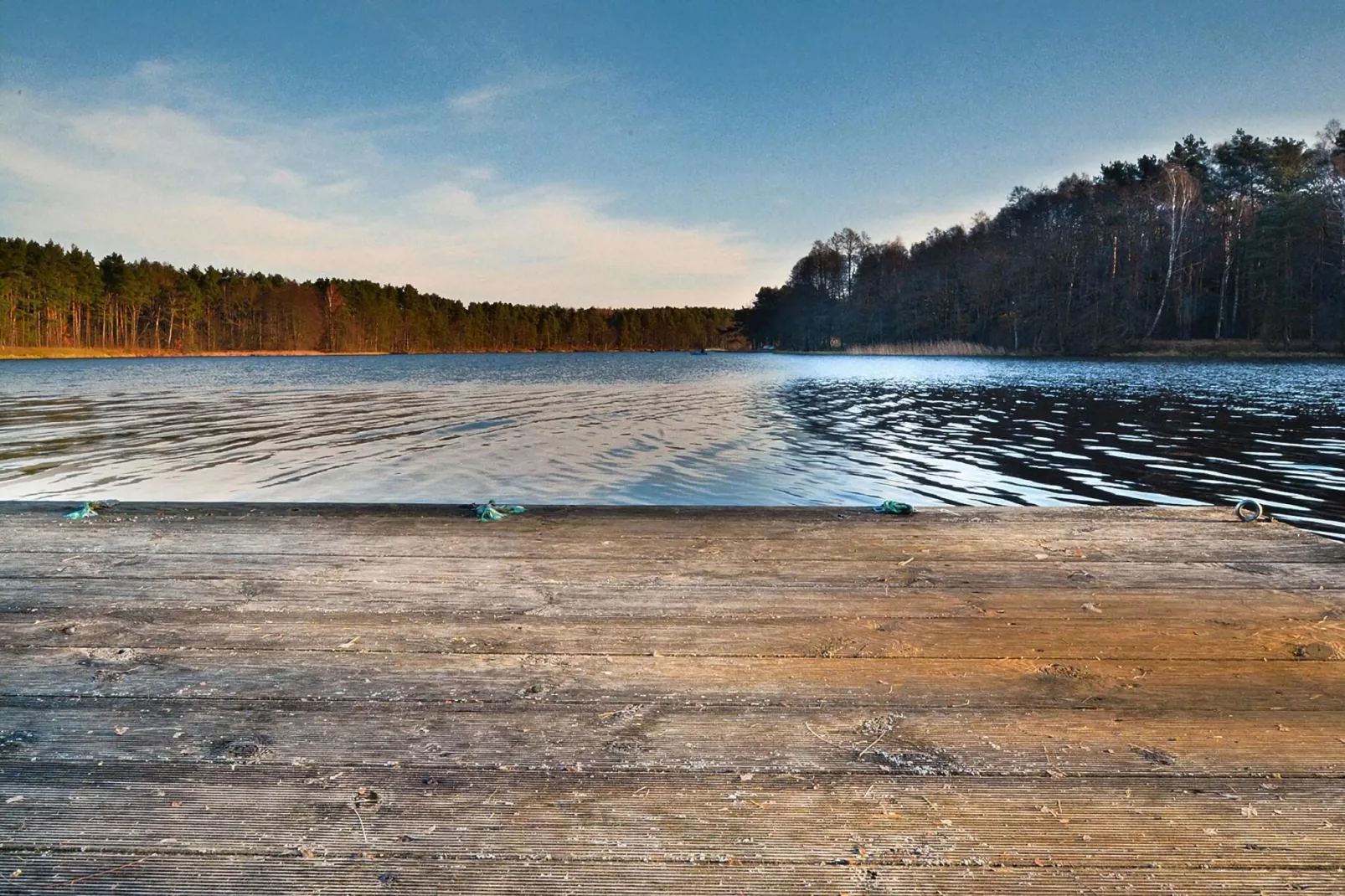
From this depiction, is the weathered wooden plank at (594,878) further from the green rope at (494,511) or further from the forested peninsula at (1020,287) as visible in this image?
the forested peninsula at (1020,287)

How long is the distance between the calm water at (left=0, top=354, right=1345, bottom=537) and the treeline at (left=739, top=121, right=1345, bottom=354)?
81.8 ft

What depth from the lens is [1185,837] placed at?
139 centimetres

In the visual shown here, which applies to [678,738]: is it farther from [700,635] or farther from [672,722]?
[700,635]

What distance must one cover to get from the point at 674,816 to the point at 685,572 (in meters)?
1.54

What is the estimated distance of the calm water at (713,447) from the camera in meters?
9.37

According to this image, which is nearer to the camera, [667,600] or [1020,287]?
[667,600]

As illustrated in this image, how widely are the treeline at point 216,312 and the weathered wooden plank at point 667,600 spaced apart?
310 feet

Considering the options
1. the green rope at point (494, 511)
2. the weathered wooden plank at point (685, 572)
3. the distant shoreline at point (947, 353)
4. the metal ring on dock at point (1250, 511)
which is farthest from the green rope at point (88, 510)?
the distant shoreline at point (947, 353)

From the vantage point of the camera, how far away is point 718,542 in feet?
11.3

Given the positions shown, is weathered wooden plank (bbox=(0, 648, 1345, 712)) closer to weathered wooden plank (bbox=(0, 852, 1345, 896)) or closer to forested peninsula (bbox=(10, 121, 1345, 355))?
weathered wooden plank (bbox=(0, 852, 1345, 896))

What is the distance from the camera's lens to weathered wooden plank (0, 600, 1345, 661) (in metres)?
2.21

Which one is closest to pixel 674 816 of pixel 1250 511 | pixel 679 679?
pixel 679 679

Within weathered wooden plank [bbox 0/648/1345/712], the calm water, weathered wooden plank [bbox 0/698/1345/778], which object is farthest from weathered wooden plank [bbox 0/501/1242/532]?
the calm water

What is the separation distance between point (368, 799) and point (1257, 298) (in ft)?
202
